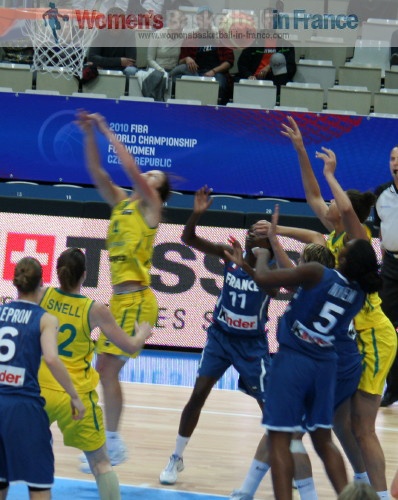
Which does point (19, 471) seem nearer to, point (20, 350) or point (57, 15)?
point (20, 350)

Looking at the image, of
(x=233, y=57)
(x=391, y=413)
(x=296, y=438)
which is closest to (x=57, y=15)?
(x=233, y=57)

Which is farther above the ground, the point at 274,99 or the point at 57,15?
the point at 57,15

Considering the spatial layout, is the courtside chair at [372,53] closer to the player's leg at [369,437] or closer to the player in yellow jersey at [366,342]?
the player in yellow jersey at [366,342]

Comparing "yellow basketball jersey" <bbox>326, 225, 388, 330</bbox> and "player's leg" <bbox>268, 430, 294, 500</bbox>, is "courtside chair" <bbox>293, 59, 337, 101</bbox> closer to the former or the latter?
"yellow basketball jersey" <bbox>326, 225, 388, 330</bbox>

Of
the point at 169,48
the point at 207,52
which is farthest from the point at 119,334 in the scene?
the point at 207,52

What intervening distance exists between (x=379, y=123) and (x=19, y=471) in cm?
910

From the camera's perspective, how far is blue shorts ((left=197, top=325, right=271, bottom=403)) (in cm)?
649

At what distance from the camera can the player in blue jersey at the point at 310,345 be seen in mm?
5254

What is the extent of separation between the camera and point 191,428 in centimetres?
657

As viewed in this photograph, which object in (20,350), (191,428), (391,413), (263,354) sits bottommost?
(391,413)

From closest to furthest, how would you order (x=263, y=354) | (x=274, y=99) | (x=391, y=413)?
(x=263, y=354)
(x=391, y=413)
(x=274, y=99)

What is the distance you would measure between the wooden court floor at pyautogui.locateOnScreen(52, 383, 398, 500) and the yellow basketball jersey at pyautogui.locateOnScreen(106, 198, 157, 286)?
127 cm

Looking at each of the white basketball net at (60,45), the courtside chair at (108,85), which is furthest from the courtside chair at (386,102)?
the white basketball net at (60,45)

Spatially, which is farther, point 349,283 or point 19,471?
point 349,283
